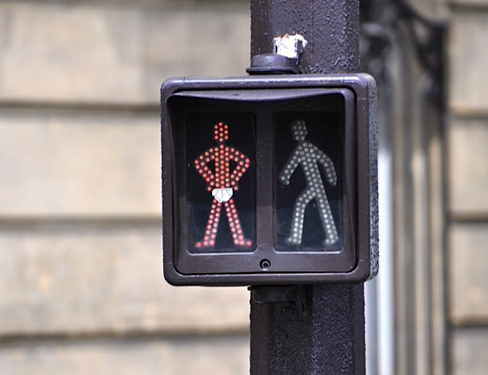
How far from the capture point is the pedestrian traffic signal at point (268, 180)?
214cm

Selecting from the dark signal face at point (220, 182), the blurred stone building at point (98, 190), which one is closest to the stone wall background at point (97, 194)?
the blurred stone building at point (98, 190)

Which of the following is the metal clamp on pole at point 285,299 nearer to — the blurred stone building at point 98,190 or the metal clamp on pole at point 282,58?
the metal clamp on pole at point 282,58

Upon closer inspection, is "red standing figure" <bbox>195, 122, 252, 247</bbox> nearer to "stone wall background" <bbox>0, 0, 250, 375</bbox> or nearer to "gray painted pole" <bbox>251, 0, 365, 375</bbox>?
"gray painted pole" <bbox>251, 0, 365, 375</bbox>

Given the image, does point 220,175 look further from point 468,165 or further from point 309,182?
point 468,165

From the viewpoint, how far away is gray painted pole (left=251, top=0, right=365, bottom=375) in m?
2.38

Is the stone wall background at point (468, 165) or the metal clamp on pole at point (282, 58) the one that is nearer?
the metal clamp on pole at point (282, 58)

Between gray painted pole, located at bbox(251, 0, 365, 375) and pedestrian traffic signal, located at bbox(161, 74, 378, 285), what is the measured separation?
195 mm

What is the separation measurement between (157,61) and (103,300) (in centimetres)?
165

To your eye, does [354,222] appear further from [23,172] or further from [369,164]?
[23,172]

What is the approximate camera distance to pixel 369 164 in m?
2.15

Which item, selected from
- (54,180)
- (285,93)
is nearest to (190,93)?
(285,93)

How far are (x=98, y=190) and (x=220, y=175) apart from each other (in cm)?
396

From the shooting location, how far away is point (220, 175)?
87.2 inches

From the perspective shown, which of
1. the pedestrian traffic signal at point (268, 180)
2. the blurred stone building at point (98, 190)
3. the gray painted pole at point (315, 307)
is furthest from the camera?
the blurred stone building at point (98, 190)
